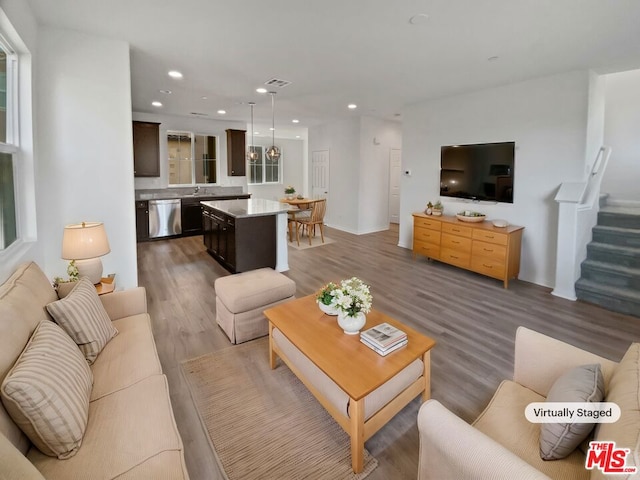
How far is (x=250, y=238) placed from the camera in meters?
4.67

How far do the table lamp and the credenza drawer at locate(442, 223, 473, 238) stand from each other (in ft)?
14.5

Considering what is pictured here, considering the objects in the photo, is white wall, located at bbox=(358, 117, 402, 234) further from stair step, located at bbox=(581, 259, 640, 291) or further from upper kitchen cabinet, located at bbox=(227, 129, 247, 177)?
stair step, located at bbox=(581, 259, 640, 291)

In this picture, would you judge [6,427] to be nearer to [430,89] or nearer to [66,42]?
[66,42]

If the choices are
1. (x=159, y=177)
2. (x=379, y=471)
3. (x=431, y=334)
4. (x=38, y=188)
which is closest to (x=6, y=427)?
(x=379, y=471)

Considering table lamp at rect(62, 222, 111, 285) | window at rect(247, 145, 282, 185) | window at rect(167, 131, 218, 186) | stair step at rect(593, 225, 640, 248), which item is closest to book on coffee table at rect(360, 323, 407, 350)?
table lamp at rect(62, 222, 111, 285)

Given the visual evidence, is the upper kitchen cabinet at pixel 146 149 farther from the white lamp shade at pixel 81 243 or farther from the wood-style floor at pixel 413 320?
the white lamp shade at pixel 81 243

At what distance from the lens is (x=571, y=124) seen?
13.2 ft

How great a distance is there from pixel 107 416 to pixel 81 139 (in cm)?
286

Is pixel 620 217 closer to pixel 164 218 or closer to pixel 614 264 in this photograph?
pixel 614 264

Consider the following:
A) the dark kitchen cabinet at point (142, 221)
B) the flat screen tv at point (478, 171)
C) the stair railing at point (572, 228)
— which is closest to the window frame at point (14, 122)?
the dark kitchen cabinet at point (142, 221)

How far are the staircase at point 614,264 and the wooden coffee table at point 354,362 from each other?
10.1 feet

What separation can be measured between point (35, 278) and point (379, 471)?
7.26ft

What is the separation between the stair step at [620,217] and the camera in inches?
168

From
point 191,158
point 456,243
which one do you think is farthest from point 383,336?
point 191,158
